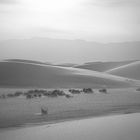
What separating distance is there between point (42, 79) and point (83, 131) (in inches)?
567

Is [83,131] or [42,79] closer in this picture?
[83,131]

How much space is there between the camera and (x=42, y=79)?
2100cm

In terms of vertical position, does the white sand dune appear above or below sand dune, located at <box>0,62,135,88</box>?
below

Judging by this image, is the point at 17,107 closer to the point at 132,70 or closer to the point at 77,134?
the point at 77,134

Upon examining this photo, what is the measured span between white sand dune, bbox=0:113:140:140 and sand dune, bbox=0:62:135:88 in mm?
10961

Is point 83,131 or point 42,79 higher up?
point 42,79

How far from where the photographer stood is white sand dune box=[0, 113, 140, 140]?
6242mm

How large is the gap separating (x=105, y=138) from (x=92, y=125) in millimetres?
1243

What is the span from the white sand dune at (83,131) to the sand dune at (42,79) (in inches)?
432

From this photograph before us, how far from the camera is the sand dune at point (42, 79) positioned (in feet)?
63.3

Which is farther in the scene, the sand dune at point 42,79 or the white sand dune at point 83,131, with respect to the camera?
the sand dune at point 42,79

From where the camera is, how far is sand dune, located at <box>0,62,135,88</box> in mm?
19281

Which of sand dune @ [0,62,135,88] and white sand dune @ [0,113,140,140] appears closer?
white sand dune @ [0,113,140,140]

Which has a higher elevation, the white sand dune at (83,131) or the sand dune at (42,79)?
the sand dune at (42,79)
